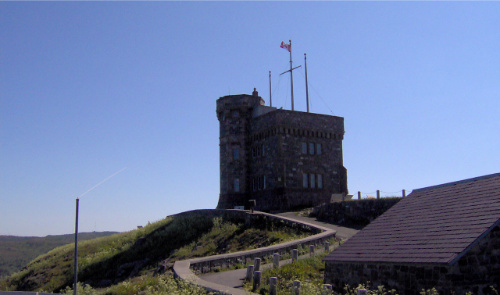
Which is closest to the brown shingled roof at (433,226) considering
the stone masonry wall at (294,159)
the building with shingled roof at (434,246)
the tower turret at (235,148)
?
the building with shingled roof at (434,246)

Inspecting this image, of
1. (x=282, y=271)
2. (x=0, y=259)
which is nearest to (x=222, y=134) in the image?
(x=282, y=271)

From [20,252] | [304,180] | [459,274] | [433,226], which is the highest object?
[304,180]

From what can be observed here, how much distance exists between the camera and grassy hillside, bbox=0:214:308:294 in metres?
30.7

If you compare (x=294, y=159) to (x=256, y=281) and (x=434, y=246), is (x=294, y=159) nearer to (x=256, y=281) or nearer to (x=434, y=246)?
(x=256, y=281)

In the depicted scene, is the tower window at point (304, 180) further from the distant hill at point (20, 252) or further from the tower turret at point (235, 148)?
the distant hill at point (20, 252)

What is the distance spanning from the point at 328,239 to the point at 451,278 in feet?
42.4

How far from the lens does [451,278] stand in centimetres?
1266

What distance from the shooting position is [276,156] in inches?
1668

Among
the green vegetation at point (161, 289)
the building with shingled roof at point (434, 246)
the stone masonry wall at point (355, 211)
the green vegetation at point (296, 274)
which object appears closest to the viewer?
the building with shingled roof at point (434, 246)

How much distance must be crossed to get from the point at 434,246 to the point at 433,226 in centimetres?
144

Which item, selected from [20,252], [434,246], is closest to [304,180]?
[434,246]

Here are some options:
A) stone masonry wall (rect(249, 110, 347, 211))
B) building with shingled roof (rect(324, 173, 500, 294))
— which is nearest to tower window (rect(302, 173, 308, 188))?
stone masonry wall (rect(249, 110, 347, 211))

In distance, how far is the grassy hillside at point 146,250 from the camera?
30719 millimetres

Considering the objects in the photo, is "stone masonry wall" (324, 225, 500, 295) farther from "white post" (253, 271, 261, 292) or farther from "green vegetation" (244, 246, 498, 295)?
"white post" (253, 271, 261, 292)
